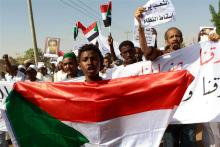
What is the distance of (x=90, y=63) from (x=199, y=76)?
59.8 inches

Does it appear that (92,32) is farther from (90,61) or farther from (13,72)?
(90,61)

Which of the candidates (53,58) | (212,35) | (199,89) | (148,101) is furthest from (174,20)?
(53,58)

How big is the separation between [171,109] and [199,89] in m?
0.93

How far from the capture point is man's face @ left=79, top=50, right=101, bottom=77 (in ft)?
13.0

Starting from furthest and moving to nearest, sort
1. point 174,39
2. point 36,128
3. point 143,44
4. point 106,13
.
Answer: point 106,13 < point 174,39 < point 143,44 < point 36,128

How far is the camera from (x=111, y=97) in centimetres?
401

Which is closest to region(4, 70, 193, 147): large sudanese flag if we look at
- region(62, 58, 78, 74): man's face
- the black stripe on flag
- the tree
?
region(62, 58, 78, 74): man's face

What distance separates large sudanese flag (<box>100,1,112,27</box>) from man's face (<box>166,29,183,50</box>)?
3701mm

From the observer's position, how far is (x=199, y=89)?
4.81 meters

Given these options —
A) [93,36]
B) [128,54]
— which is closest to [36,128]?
[128,54]

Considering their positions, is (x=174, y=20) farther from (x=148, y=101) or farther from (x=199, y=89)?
(x=148, y=101)

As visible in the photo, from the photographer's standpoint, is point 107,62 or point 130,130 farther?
point 107,62

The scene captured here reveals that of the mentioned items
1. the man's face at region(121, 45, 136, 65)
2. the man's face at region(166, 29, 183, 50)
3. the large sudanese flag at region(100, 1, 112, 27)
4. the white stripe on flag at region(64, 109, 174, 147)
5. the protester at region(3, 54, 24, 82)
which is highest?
the large sudanese flag at region(100, 1, 112, 27)

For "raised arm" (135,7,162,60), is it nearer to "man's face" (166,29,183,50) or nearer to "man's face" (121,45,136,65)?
"man's face" (166,29,183,50)
